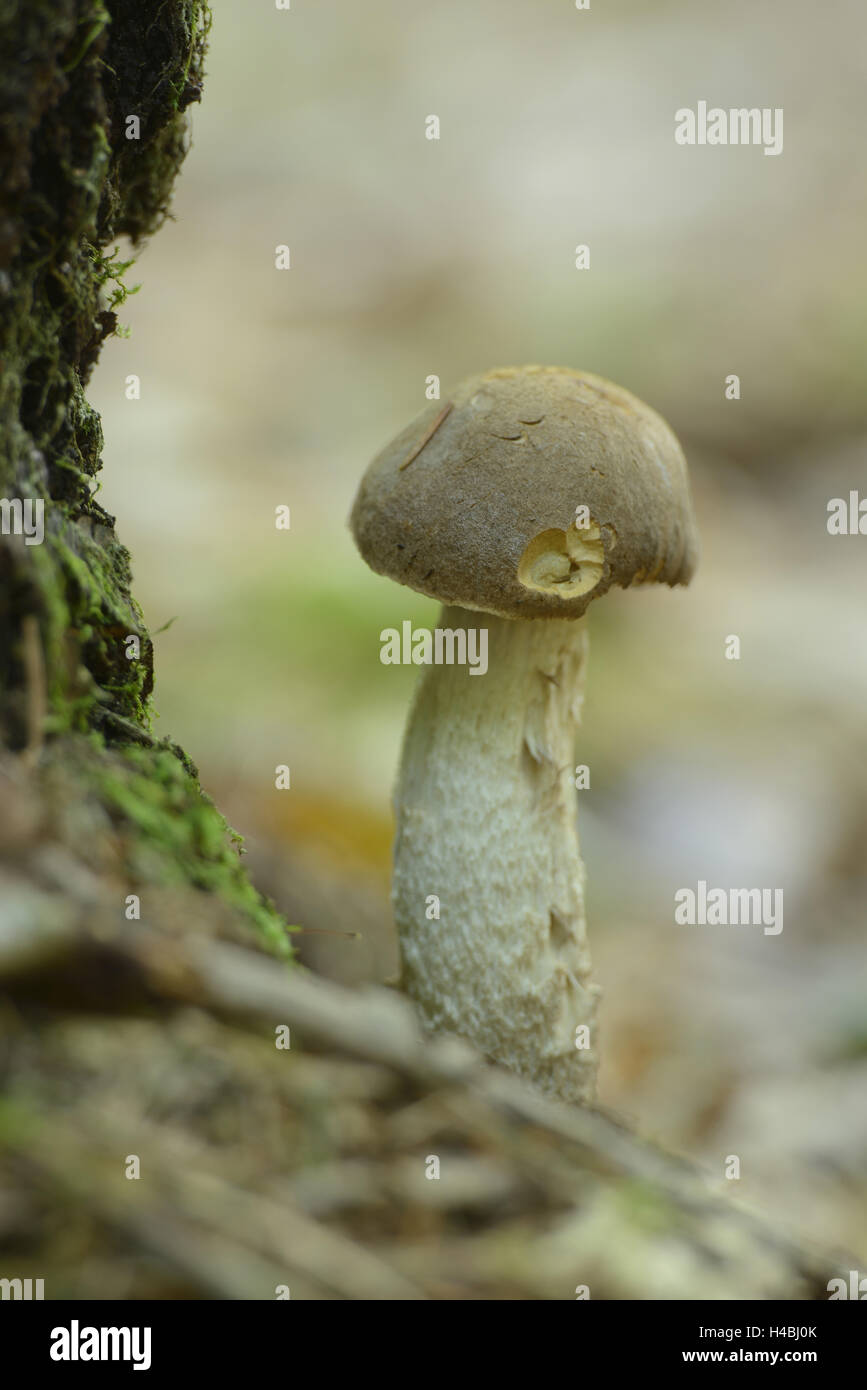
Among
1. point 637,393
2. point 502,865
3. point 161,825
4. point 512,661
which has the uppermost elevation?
point 637,393

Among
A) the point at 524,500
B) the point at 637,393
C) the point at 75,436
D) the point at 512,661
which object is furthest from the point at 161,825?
the point at 637,393

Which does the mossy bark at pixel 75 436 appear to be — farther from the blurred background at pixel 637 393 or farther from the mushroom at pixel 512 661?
the blurred background at pixel 637 393

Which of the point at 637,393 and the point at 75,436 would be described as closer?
the point at 75,436

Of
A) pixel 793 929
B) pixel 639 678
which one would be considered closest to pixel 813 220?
pixel 639 678

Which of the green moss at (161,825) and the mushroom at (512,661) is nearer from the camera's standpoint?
the green moss at (161,825)

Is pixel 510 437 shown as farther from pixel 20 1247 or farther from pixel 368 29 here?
pixel 368 29

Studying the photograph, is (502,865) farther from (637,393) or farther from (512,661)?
(637,393)

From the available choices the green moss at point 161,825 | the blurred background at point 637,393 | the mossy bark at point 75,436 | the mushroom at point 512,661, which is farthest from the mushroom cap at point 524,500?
the blurred background at point 637,393
